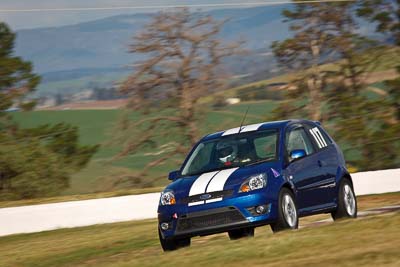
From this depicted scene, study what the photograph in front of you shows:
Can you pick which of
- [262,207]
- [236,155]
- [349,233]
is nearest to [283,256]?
[349,233]

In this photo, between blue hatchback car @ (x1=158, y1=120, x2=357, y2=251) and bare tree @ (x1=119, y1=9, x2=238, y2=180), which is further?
bare tree @ (x1=119, y1=9, x2=238, y2=180)

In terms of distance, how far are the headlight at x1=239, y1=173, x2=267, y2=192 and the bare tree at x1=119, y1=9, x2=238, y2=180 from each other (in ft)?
110

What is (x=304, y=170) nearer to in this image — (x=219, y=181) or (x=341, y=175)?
(x=341, y=175)

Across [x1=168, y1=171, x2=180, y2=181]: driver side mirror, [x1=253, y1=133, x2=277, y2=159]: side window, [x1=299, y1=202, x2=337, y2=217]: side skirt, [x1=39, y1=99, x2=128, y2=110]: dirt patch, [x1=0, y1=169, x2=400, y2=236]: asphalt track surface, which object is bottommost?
[x1=39, y1=99, x2=128, y2=110]: dirt patch

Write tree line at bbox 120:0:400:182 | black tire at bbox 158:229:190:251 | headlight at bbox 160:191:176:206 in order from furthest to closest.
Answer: tree line at bbox 120:0:400:182 < black tire at bbox 158:229:190:251 < headlight at bbox 160:191:176:206

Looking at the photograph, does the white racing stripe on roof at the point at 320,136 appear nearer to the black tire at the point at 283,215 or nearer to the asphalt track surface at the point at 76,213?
the black tire at the point at 283,215

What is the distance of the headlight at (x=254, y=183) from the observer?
12.8m

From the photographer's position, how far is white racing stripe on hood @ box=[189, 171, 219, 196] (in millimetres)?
12891

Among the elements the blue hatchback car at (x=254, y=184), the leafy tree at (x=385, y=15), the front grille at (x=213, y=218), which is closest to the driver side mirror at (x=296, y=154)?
the blue hatchback car at (x=254, y=184)

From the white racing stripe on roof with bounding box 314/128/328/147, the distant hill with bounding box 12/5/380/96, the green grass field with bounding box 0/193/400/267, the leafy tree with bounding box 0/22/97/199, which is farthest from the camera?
the distant hill with bounding box 12/5/380/96

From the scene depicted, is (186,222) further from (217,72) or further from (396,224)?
(217,72)

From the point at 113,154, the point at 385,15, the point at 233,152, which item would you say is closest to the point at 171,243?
the point at 233,152

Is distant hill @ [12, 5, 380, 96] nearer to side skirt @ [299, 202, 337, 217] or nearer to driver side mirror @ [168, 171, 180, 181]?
side skirt @ [299, 202, 337, 217]

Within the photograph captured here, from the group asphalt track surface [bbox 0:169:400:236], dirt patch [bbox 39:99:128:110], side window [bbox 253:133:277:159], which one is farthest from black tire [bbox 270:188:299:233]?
dirt patch [bbox 39:99:128:110]
